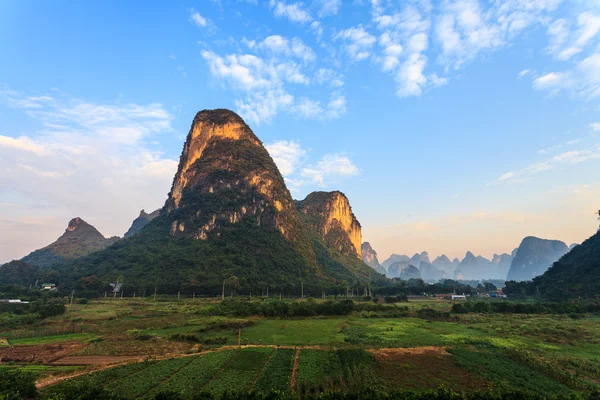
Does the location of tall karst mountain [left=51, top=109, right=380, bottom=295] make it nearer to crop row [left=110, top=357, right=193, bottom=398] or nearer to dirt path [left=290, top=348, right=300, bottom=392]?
crop row [left=110, top=357, right=193, bottom=398]

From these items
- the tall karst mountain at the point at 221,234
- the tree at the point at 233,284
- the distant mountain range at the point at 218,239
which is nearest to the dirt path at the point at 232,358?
the tree at the point at 233,284

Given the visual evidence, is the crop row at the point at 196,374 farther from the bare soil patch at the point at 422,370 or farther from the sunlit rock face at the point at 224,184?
the sunlit rock face at the point at 224,184

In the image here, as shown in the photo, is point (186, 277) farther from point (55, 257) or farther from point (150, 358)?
point (55, 257)

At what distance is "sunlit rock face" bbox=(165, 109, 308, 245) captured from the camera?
142875mm

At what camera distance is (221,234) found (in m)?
136

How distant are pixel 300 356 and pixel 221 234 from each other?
110m

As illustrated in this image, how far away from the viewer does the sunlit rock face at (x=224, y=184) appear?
142875 millimetres

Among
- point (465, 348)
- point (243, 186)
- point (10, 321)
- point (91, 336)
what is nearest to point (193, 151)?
point (243, 186)

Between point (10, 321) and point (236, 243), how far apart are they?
86443 millimetres

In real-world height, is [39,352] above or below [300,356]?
above

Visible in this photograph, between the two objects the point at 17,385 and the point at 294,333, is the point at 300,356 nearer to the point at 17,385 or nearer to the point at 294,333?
the point at 294,333

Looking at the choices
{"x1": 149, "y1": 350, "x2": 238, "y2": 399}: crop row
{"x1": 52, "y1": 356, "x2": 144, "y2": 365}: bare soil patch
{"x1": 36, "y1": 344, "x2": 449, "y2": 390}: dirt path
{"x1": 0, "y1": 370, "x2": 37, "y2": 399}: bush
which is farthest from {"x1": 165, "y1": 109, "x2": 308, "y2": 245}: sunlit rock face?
{"x1": 0, "y1": 370, "x2": 37, "y2": 399}: bush

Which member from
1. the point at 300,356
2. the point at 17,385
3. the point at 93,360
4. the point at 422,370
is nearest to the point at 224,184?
the point at 93,360

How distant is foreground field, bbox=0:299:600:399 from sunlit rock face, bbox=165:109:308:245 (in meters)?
92.2
